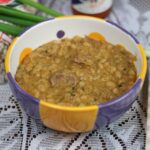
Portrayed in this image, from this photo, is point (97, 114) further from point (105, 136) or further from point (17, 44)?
point (17, 44)

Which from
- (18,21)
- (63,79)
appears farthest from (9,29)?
(63,79)

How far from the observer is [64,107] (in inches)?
20.7

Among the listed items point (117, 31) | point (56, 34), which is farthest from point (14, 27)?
point (117, 31)

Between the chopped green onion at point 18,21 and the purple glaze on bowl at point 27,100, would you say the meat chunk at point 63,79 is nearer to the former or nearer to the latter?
the purple glaze on bowl at point 27,100

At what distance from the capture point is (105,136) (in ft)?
2.03

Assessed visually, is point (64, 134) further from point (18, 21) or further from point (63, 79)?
point (18, 21)

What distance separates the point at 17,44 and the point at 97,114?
7.6 inches

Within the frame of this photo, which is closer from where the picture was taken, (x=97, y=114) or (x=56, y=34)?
(x=97, y=114)

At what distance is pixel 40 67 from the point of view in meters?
0.62

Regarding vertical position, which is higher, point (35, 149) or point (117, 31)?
point (117, 31)

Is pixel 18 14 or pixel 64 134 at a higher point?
pixel 18 14

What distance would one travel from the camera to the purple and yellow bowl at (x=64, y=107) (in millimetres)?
535

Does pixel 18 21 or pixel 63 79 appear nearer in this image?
pixel 63 79

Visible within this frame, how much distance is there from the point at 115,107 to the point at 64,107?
8cm
